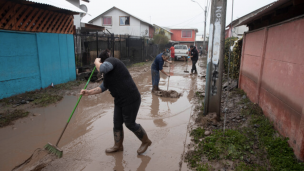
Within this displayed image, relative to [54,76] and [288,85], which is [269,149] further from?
[54,76]

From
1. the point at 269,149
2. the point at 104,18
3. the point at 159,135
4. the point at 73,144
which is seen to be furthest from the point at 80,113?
the point at 104,18

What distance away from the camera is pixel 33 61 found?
7246mm

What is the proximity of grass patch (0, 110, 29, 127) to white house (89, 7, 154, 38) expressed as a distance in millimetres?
24281

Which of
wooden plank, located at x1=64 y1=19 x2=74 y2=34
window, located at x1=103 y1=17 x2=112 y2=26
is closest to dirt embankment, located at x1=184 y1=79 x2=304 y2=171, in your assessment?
wooden plank, located at x1=64 y1=19 x2=74 y2=34

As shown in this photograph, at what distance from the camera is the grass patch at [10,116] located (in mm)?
4738

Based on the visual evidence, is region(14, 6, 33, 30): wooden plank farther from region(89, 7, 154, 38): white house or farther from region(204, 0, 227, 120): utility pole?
region(89, 7, 154, 38): white house

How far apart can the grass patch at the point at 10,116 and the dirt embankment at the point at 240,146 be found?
13.5 feet

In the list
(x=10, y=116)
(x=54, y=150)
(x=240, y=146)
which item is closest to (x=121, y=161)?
(x=54, y=150)

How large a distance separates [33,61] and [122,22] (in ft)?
77.0

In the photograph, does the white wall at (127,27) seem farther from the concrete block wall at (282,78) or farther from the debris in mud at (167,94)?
the concrete block wall at (282,78)

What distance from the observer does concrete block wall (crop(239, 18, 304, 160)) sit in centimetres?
316

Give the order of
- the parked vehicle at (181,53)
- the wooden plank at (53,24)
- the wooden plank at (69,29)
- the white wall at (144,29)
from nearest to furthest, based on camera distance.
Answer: the wooden plank at (53,24), the wooden plank at (69,29), the parked vehicle at (181,53), the white wall at (144,29)

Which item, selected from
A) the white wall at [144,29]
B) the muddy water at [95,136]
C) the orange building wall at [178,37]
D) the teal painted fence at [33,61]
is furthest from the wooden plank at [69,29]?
the orange building wall at [178,37]

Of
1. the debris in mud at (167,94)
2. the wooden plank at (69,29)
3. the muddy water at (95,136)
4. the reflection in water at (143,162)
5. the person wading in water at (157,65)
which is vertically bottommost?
the reflection in water at (143,162)
